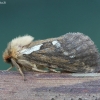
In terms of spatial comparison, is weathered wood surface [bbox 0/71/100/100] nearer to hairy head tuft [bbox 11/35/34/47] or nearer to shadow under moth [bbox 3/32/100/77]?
shadow under moth [bbox 3/32/100/77]

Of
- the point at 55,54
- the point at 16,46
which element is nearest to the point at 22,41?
the point at 16,46

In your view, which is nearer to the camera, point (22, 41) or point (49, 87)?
point (49, 87)

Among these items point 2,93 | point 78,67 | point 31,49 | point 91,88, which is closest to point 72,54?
point 78,67

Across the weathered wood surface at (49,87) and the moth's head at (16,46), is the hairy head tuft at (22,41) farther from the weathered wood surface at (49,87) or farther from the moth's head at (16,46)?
the weathered wood surface at (49,87)

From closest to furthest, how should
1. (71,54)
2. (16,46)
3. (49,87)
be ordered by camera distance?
1. (49,87)
2. (71,54)
3. (16,46)

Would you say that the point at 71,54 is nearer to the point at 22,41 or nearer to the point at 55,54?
the point at 55,54

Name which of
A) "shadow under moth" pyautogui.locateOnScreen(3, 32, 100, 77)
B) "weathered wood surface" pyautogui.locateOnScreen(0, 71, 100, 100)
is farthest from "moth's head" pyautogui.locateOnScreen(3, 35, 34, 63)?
"weathered wood surface" pyautogui.locateOnScreen(0, 71, 100, 100)

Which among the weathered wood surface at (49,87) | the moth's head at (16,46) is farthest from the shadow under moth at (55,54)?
the weathered wood surface at (49,87)

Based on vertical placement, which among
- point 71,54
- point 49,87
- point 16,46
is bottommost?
point 49,87
